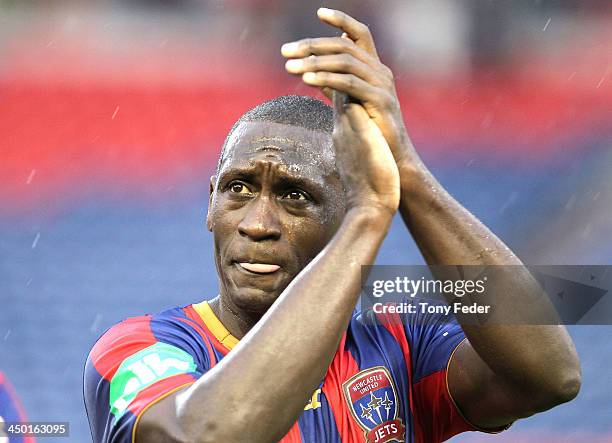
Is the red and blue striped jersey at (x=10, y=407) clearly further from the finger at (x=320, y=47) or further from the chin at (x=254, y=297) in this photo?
Result: the finger at (x=320, y=47)

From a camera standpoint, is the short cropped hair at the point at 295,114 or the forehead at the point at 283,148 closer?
the forehead at the point at 283,148

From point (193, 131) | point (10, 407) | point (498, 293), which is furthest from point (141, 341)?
point (193, 131)

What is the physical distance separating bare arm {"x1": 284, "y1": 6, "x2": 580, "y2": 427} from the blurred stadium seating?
3.92m

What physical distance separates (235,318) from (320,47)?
92 cm

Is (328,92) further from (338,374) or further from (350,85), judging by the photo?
(338,374)

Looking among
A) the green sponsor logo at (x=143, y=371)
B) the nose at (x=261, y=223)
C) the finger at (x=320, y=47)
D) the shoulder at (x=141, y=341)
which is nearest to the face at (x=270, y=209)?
the nose at (x=261, y=223)

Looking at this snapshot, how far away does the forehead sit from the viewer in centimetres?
255

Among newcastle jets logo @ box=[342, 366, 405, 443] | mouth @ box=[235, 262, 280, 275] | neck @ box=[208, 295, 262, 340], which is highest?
mouth @ box=[235, 262, 280, 275]

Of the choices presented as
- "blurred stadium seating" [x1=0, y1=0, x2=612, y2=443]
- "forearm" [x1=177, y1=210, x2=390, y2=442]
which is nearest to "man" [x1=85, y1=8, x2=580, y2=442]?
"forearm" [x1=177, y1=210, x2=390, y2=442]

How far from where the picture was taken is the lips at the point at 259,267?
2492 millimetres

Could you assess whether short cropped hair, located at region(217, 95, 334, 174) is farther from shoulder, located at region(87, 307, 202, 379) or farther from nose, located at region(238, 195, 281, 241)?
shoulder, located at region(87, 307, 202, 379)

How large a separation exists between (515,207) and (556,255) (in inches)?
18.2

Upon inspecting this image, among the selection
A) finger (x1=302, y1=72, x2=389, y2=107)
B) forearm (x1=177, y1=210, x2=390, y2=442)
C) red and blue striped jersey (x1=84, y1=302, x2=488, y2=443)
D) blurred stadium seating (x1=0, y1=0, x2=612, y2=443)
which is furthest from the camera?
blurred stadium seating (x1=0, y1=0, x2=612, y2=443)

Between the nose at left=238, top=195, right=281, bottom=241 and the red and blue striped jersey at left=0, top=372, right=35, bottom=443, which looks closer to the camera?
the nose at left=238, top=195, right=281, bottom=241
